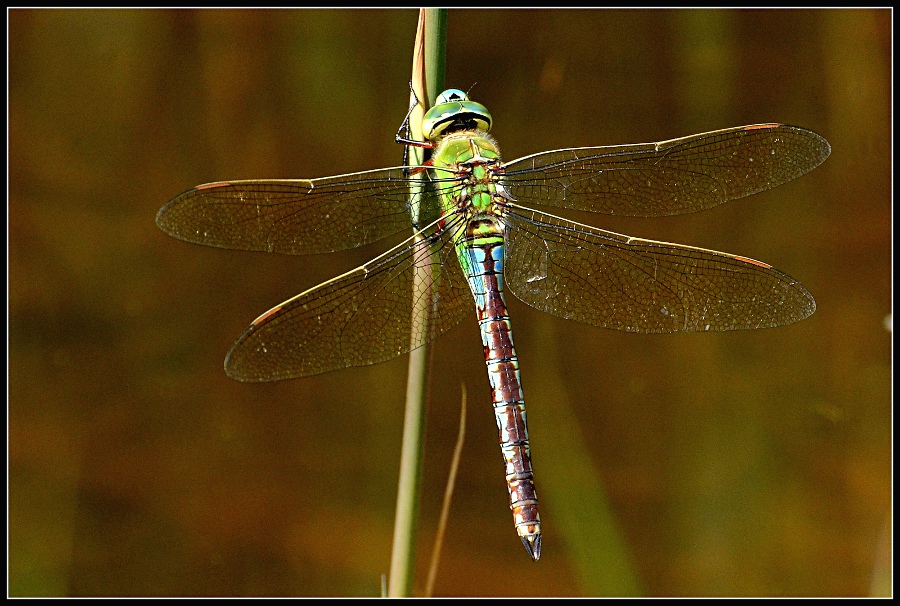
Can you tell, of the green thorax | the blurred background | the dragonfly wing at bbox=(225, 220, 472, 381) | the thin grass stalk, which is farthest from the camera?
the blurred background

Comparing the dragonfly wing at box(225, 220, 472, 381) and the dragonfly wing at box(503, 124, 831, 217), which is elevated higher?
the dragonfly wing at box(503, 124, 831, 217)

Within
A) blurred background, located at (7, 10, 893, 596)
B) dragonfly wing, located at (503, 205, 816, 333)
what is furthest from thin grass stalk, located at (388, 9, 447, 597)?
blurred background, located at (7, 10, 893, 596)

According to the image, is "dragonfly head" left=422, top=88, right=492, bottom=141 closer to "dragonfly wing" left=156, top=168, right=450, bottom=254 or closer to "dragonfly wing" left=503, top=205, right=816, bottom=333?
"dragonfly wing" left=156, top=168, right=450, bottom=254

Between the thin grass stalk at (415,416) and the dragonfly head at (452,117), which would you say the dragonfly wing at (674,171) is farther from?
the thin grass stalk at (415,416)

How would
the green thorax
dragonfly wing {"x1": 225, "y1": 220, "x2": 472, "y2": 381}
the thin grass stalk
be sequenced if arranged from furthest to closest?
the green thorax, dragonfly wing {"x1": 225, "y1": 220, "x2": 472, "y2": 381}, the thin grass stalk

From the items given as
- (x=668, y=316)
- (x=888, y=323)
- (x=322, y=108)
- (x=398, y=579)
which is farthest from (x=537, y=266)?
(x=322, y=108)

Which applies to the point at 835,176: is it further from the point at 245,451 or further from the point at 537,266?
the point at 245,451

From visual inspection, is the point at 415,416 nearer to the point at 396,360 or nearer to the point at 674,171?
the point at 674,171

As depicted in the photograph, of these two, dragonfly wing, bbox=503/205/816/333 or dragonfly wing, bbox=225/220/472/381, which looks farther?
dragonfly wing, bbox=503/205/816/333
